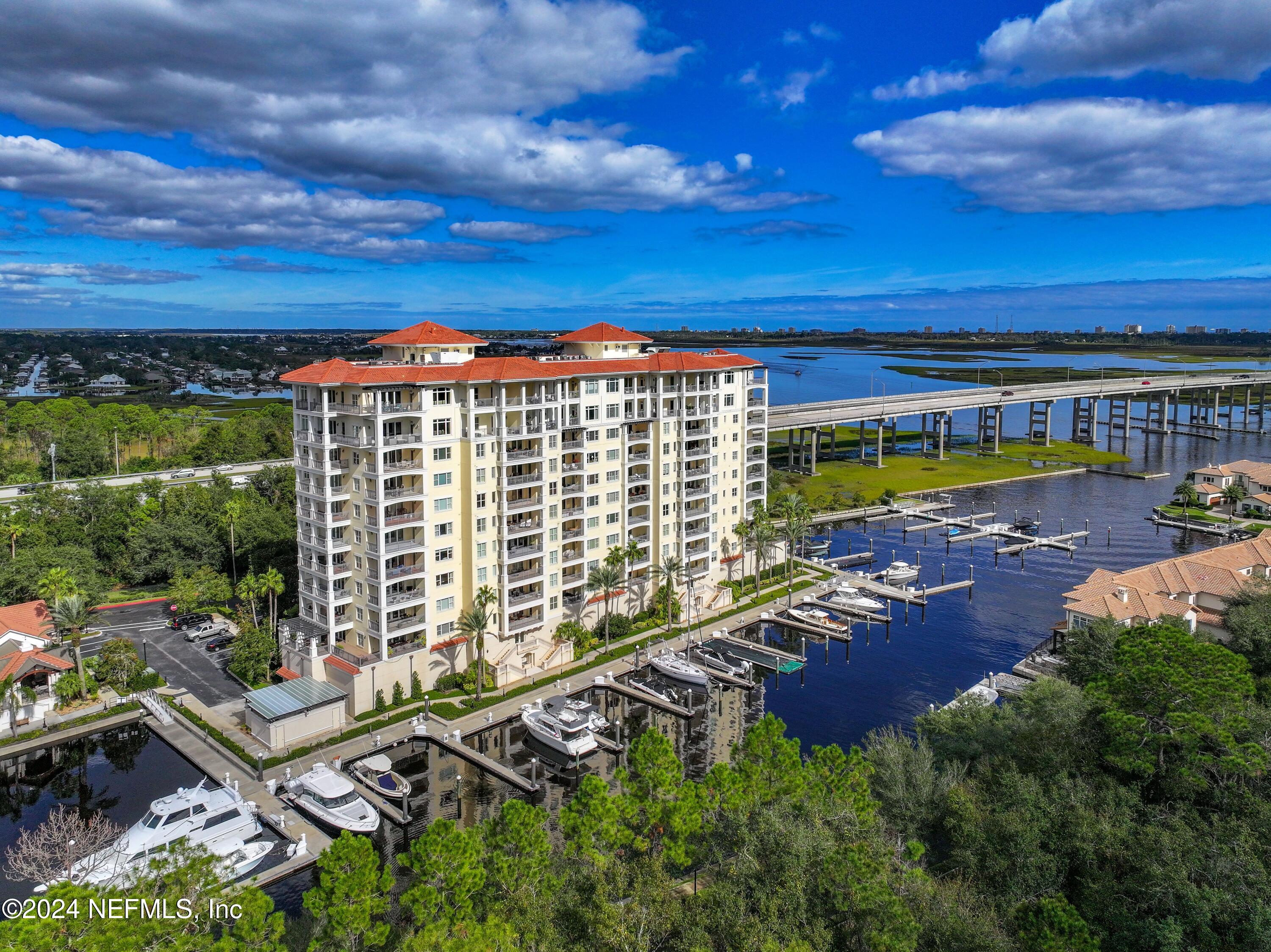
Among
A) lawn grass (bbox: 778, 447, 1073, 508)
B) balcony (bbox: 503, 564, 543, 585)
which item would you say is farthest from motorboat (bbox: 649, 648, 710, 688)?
lawn grass (bbox: 778, 447, 1073, 508)

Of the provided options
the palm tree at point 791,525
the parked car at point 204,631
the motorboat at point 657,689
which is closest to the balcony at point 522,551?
the motorboat at point 657,689

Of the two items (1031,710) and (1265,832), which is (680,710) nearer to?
(1031,710)

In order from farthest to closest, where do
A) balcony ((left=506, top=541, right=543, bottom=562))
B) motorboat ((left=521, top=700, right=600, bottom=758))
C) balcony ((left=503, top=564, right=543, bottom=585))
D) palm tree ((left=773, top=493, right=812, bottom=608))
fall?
palm tree ((left=773, top=493, right=812, bottom=608)), balcony ((left=503, top=564, right=543, bottom=585)), balcony ((left=506, top=541, right=543, bottom=562)), motorboat ((left=521, top=700, right=600, bottom=758))

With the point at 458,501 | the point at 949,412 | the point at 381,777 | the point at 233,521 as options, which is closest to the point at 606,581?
the point at 458,501

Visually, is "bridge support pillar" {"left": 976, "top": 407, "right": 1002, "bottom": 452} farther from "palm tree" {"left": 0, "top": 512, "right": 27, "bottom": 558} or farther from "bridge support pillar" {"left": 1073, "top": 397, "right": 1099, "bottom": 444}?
"palm tree" {"left": 0, "top": 512, "right": 27, "bottom": 558}

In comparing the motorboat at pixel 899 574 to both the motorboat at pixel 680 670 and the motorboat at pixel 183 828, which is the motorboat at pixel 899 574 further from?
the motorboat at pixel 183 828

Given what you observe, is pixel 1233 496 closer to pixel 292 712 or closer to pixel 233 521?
pixel 292 712

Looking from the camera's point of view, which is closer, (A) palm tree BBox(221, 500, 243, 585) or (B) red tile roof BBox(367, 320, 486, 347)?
(B) red tile roof BBox(367, 320, 486, 347)
